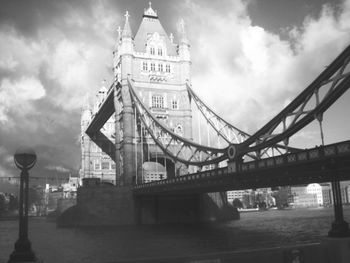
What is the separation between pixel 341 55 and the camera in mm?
24781

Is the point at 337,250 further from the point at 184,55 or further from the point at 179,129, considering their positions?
the point at 184,55

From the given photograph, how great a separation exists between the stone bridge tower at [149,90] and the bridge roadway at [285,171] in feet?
66.5

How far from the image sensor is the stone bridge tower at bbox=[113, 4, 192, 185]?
6950 cm

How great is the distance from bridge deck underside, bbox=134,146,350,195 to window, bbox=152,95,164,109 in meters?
20.7

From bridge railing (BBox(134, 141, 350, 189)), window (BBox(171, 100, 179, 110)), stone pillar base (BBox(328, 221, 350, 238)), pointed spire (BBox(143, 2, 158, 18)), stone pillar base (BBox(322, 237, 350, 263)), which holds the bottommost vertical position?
stone pillar base (BBox(322, 237, 350, 263))

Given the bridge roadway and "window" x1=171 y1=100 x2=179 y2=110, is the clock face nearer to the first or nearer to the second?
"window" x1=171 y1=100 x2=179 y2=110

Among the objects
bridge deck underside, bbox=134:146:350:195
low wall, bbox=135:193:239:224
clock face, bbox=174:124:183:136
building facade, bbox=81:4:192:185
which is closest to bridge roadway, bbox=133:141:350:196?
bridge deck underside, bbox=134:146:350:195

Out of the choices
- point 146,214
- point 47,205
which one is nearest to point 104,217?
point 146,214

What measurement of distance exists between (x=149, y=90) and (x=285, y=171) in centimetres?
4485

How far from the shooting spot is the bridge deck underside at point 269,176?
2702cm

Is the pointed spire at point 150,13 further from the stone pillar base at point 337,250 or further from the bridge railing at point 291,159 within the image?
the stone pillar base at point 337,250

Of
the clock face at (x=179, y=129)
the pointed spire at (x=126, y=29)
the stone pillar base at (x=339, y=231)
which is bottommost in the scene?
the stone pillar base at (x=339, y=231)

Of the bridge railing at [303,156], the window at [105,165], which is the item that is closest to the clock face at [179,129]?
the window at [105,165]

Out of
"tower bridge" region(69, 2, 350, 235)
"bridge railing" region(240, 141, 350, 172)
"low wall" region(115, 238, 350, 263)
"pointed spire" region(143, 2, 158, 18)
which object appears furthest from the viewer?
"pointed spire" region(143, 2, 158, 18)
